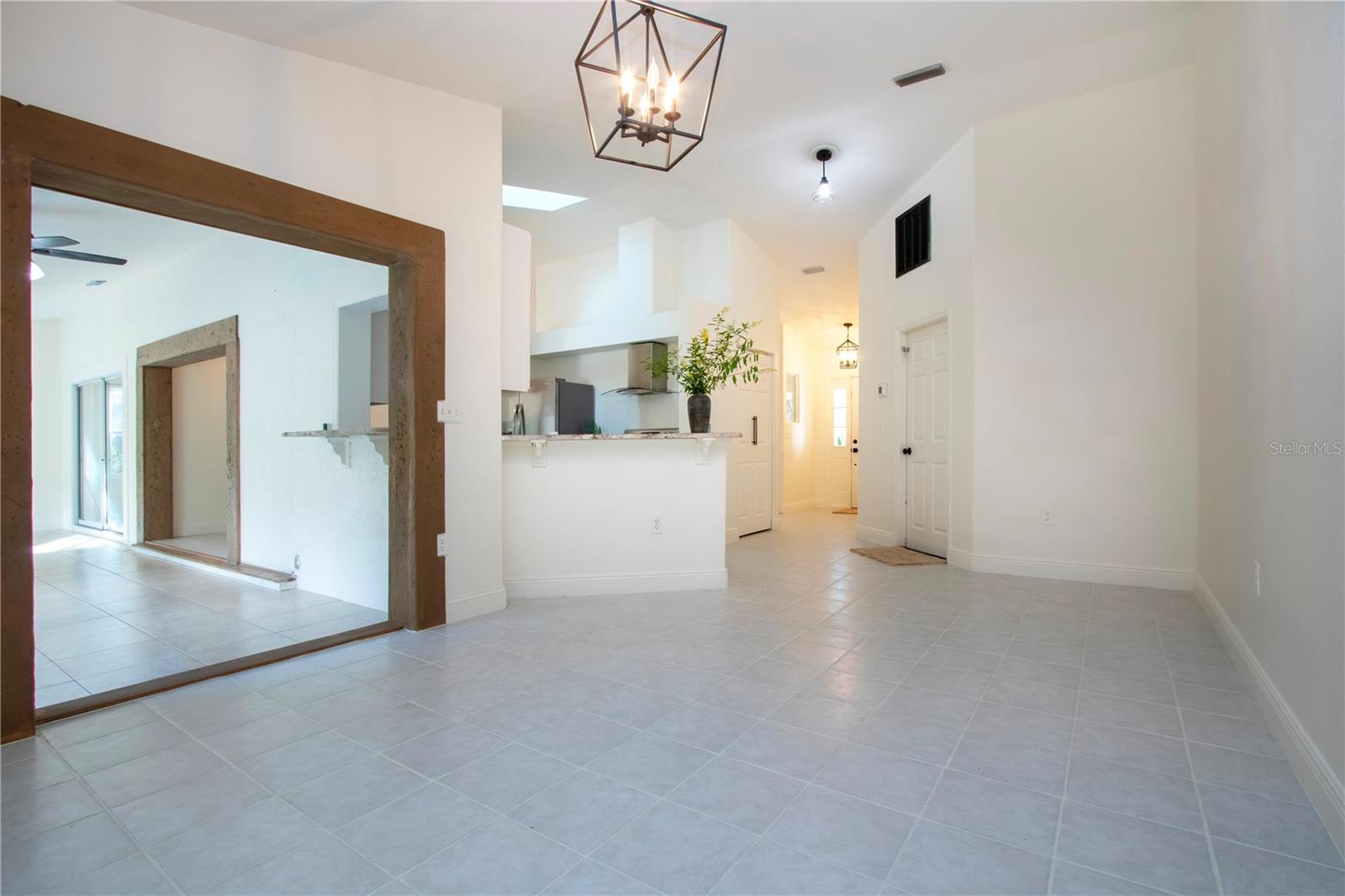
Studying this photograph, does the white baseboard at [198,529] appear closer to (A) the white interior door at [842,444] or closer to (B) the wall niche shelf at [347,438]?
(B) the wall niche shelf at [347,438]

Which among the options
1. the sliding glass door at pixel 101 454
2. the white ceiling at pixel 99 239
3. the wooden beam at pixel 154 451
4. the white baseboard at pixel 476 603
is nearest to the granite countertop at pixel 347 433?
the white baseboard at pixel 476 603

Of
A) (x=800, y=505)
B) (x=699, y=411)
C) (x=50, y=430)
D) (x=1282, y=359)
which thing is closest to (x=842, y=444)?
(x=800, y=505)

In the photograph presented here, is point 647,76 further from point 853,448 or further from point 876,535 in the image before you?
point 853,448

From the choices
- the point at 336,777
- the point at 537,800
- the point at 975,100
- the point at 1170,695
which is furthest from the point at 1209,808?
the point at 975,100

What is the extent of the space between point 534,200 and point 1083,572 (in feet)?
18.6

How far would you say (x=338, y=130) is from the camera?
3086mm

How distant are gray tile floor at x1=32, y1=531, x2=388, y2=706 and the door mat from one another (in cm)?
393

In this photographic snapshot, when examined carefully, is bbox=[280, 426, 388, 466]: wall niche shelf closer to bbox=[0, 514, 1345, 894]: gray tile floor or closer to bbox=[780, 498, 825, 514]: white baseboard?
bbox=[0, 514, 1345, 894]: gray tile floor

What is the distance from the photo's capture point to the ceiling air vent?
367 centimetres

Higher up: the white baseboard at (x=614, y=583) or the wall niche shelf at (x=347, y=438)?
the wall niche shelf at (x=347, y=438)

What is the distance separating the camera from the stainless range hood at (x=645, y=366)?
6172mm

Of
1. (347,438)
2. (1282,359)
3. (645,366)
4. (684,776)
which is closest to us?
(684,776)

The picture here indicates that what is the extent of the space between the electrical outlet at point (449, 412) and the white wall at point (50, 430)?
779 cm

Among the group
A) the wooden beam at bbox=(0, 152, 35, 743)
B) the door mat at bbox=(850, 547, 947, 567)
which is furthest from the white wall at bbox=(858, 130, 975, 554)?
the wooden beam at bbox=(0, 152, 35, 743)
